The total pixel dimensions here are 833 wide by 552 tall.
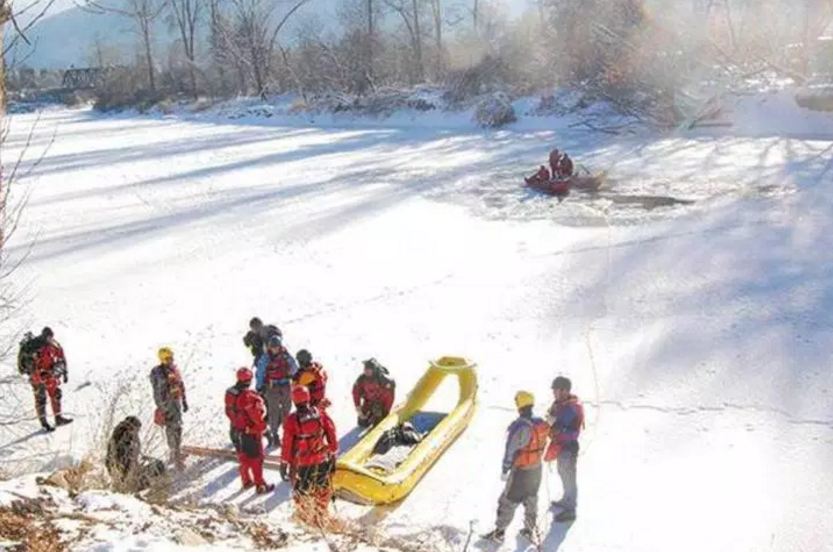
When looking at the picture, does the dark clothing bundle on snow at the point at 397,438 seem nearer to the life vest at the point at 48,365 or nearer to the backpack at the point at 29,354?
the life vest at the point at 48,365

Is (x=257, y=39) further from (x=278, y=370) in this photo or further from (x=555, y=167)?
(x=278, y=370)

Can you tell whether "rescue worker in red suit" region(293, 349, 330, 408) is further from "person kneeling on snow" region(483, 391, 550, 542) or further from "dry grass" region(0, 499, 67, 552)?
"dry grass" region(0, 499, 67, 552)

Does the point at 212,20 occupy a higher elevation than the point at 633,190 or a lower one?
higher

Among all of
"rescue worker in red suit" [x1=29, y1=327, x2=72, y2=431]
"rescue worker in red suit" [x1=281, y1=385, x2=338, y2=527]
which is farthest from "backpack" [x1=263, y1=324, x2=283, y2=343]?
"rescue worker in red suit" [x1=29, y1=327, x2=72, y2=431]

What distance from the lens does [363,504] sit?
19.6ft

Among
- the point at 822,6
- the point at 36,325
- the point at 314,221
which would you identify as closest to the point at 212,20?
the point at 822,6

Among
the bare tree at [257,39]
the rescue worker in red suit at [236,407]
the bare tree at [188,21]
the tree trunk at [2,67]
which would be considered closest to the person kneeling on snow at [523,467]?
the rescue worker in red suit at [236,407]

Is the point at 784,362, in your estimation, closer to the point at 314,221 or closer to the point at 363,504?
the point at 363,504

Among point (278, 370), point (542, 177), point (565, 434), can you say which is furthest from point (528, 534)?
point (542, 177)

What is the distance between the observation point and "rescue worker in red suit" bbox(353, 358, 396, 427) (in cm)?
721

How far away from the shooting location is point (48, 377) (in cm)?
752

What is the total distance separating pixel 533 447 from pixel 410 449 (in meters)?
1.53

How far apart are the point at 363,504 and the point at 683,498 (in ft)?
7.46

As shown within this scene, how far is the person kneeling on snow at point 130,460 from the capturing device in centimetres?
562
